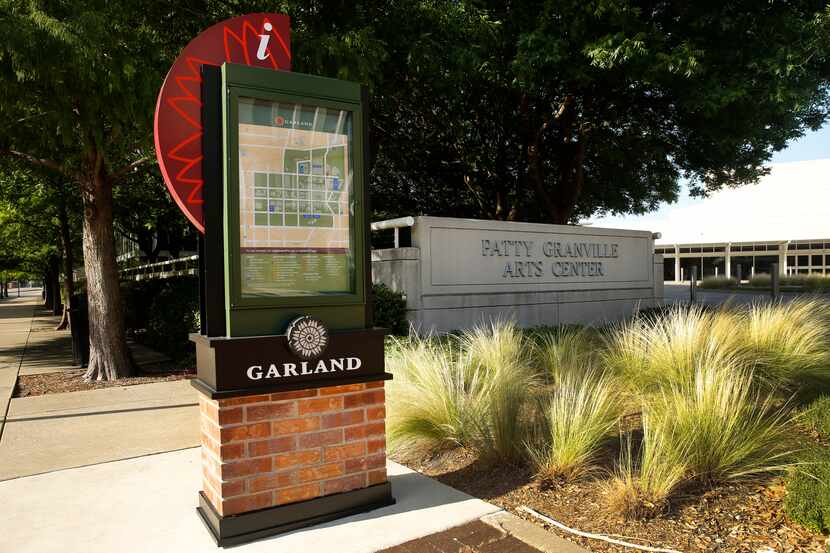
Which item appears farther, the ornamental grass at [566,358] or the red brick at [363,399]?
the ornamental grass at [566,358]

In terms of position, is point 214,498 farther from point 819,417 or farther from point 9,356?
point 9,356

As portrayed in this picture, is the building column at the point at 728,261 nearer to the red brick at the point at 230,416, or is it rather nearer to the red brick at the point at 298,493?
the red brick at the point at 298,493

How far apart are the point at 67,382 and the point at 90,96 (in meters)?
4.40

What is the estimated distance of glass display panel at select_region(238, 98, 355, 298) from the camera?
3535 millimetres

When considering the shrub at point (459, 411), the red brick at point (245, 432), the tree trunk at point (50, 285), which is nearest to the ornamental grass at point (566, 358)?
the shrub at point (459, 411)

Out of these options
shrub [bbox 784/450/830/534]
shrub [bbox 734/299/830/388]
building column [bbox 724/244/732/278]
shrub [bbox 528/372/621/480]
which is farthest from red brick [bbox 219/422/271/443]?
building column [bbox 724/244/732/278]

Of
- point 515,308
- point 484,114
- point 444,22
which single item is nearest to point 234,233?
point 444,22

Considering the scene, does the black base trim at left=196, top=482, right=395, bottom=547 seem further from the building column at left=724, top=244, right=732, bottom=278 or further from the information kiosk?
the building column at left=724, top=244, right=732, bottom=278

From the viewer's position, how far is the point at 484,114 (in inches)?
699

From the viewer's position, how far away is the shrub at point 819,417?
503cm

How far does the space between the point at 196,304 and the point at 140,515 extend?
7.39 m

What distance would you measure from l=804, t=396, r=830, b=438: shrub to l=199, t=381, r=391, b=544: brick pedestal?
362 centimetres

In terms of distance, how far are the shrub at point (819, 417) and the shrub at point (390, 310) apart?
5919 mm

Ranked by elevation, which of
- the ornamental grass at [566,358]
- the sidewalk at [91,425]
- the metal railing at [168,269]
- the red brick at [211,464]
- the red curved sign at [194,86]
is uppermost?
the red curved sign at [194,86]
